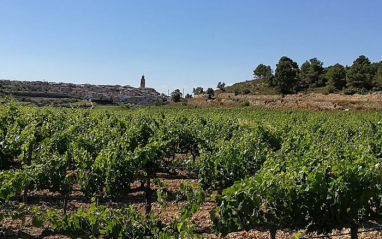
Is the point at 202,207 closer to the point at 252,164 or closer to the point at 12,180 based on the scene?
the point at 252,164

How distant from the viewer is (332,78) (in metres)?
60.4

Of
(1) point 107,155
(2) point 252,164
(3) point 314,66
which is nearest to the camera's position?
(1) point 107,155

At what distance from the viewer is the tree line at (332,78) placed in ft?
181

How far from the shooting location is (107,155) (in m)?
6.98

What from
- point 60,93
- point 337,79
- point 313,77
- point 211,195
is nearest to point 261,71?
point 313,77

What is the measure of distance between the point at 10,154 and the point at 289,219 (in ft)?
24.6

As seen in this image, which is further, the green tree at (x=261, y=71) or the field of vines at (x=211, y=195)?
the green tree at (x=261, y=71)

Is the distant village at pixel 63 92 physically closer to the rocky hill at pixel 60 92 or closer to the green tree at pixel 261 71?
the rocky hill at pixel 60 92

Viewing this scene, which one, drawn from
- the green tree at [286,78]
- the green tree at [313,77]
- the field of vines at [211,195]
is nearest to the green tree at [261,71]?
the green tree at [313,77]

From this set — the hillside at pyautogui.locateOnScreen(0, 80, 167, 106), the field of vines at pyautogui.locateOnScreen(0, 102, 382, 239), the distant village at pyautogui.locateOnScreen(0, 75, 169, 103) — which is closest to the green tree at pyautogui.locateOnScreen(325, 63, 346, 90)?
the hillside at pyautogui.locateOnScreen(0, 80, 167, 106)

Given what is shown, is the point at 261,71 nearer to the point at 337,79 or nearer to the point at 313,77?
the point at 313,77

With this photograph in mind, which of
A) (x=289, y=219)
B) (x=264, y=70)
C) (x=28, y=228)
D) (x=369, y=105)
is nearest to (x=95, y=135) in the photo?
(x=28, y=228)

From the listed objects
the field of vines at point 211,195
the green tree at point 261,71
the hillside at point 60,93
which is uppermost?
the green tree at point 261,71

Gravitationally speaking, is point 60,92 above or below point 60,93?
above
